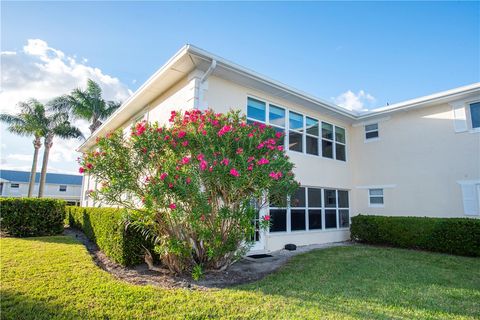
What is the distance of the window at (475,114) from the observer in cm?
1004

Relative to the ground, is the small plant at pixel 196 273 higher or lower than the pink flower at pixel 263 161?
lower

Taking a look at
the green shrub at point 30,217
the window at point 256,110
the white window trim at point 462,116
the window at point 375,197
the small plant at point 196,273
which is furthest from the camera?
the window at point 375,197

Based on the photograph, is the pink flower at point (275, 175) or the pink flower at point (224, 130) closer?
the pink flower at point (275, 175)

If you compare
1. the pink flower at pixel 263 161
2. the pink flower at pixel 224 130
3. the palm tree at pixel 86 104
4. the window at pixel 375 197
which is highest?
the palm tree at pixel 86 104

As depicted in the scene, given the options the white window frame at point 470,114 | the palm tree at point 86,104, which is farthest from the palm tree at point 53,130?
the white window frame at point 470,114

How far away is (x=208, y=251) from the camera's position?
557 centimetres

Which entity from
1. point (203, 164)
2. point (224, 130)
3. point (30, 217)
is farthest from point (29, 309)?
point (30, 217)

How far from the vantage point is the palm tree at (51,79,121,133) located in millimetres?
21812

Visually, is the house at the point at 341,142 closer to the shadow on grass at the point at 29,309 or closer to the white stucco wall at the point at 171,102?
the white stucco wall at the point at 171,102

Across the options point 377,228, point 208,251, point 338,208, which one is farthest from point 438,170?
point 208,251

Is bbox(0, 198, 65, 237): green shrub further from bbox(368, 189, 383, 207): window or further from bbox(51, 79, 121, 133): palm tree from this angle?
bbox(368, 189, 383, 207): window

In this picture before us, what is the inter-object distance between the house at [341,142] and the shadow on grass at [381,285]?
2694mm

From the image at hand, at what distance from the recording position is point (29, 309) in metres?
3.67

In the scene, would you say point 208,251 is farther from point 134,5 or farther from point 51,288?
point 134,5
